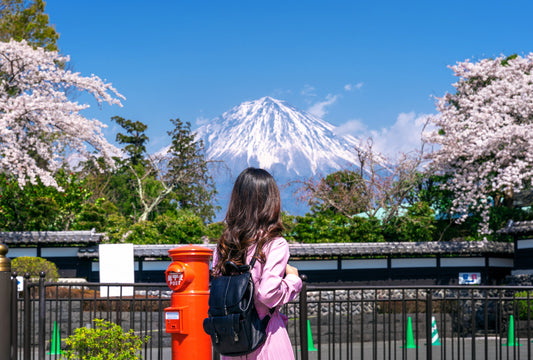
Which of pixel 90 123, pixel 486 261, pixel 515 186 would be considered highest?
pixel 90 123

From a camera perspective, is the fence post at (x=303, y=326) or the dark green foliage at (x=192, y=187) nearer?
the fence post at (x=303, y=326)

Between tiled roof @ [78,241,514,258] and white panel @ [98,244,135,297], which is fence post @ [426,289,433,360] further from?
tiled roof @ [78,241,514,258]

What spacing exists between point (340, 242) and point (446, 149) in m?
5.19

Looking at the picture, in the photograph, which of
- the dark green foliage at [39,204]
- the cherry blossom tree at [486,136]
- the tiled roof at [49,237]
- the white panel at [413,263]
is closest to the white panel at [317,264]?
the white panel at [413,263]

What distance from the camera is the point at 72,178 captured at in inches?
957

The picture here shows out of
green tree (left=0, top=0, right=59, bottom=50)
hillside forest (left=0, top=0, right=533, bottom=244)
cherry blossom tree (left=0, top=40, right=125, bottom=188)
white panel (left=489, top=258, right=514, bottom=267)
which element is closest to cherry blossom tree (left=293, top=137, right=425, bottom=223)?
hillside forest (left=0, top=0, right=533, bottom=244)

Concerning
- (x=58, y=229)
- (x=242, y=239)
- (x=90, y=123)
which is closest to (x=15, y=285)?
(x=242, y=239)

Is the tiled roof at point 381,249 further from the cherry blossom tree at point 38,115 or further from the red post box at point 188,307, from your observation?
the red post box at point 188,307

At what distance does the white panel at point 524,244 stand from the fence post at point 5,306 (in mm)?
19590

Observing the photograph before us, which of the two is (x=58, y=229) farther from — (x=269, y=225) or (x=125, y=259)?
(x=269, y=225)

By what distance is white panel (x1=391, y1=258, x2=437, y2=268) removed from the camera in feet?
77.7

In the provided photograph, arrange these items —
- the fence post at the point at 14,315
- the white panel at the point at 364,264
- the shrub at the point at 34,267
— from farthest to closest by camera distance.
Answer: the white panel at the point at 364,264, the shrub at the point at 34,267, the fence post at the point at 14,315

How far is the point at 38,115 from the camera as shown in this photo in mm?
22031

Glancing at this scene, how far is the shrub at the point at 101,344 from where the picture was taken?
24.0 ft
